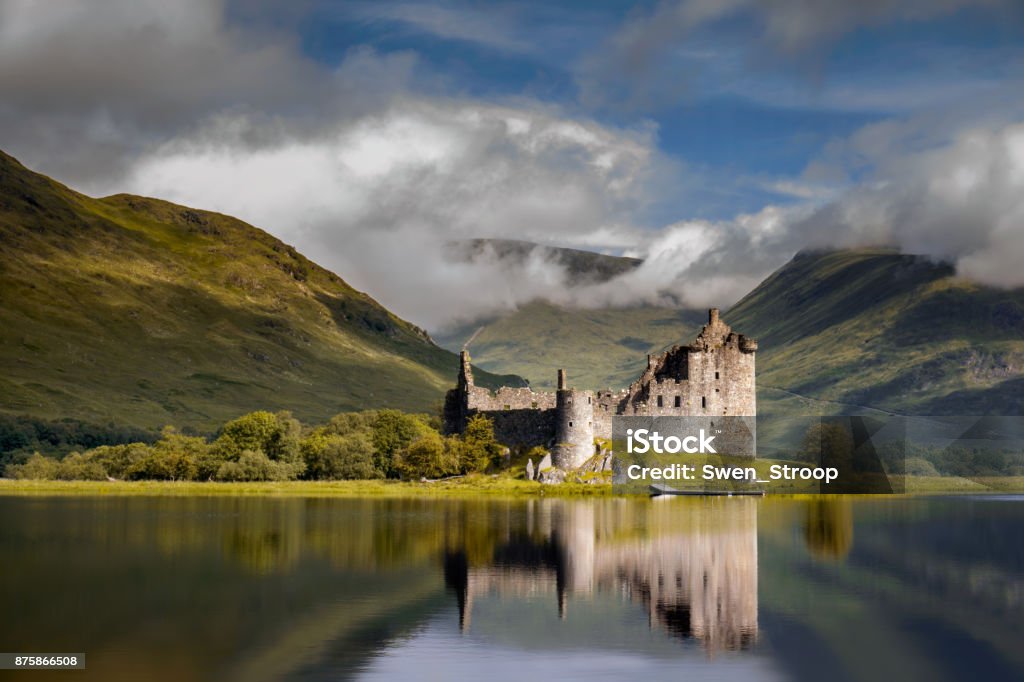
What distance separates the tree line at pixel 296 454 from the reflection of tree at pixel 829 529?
2981 centimetres

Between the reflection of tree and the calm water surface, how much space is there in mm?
299

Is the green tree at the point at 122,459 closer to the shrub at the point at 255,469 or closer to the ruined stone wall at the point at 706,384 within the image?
the shrub at the point at 255,469

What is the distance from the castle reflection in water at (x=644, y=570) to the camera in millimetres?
35406

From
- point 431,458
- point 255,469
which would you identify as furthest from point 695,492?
point 255,469

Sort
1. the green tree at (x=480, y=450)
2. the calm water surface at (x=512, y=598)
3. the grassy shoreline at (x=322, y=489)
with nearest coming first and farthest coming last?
the calm water surface at (x=512, y=598) → the grassy shoreline at (x=322, y=489) → the green tree at (x=480, y=450)

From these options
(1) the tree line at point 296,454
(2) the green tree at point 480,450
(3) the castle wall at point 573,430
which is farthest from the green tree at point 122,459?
(3) the castle wall at point 573,430

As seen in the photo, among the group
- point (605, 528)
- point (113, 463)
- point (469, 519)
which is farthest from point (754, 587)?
point (113, 463)

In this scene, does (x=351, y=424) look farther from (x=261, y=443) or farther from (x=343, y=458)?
(x=261, y=443)

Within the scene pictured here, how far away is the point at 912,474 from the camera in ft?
424

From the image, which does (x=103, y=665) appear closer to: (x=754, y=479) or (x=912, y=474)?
(x=754, y=479)

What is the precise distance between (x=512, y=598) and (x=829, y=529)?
30.1 meters

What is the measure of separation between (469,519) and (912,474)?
75.8 meters

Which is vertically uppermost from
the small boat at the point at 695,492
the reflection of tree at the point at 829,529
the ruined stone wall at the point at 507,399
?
the ruined stone wall at the point at 507,399

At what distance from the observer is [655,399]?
103 m
